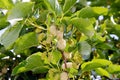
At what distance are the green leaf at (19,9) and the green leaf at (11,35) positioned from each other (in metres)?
0.05

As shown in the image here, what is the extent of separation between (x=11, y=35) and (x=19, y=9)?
101mm

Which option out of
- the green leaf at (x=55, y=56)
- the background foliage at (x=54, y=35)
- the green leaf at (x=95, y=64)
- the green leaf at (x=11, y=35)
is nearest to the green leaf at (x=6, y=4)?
the background foliage at (x=54, y=35)

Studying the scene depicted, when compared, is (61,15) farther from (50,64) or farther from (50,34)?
(50,64)

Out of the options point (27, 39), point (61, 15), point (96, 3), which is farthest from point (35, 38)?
point (96, 3)

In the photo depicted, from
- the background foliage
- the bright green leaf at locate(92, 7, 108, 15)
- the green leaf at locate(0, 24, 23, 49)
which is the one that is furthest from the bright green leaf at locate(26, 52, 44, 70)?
the bright green leaf at locate(92, 7, 108, 15)

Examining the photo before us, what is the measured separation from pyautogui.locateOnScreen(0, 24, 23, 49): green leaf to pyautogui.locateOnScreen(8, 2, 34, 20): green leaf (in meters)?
0.05

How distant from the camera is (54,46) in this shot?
45.9 inches

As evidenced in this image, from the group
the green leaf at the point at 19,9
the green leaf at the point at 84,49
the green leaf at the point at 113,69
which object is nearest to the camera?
the green leaf at the point at 19,9

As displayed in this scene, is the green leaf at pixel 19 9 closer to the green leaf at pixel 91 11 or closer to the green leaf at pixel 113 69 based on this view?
the green leaf at pixel 91 11

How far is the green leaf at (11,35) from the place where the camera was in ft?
3.60

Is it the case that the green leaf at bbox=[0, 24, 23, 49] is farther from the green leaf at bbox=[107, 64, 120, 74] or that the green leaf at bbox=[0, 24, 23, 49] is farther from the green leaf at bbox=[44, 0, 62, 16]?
the green leaf at bbox=[107, 64, 120, 74]

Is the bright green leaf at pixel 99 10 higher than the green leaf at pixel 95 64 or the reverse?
higher

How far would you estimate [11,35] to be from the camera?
112 centimetres

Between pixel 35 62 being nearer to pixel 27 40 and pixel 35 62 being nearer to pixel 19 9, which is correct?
pixel 27 40
